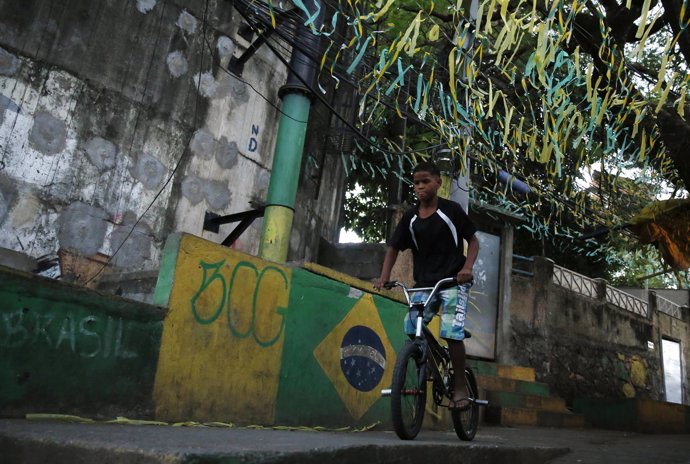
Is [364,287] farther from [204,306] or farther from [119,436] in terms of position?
[119,436]

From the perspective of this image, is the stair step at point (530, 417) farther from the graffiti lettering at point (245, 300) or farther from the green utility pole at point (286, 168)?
the graffiti lettering at point (245, 300)

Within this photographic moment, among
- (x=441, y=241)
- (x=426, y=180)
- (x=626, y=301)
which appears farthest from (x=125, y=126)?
(x=626, y=301)

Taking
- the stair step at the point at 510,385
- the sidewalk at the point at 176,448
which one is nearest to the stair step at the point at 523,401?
the stair step at the point at 510,385

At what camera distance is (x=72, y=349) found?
10.3ft

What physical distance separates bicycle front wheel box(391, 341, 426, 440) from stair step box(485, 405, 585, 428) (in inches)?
204

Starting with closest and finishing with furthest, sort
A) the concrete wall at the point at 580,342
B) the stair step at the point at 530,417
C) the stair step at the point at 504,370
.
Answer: the stair step at the point at 530,417 → the stair step at the point at 504,370 → the concrete wall at the point at 580,342

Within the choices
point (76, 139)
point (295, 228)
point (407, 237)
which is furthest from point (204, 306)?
point (295, 228)

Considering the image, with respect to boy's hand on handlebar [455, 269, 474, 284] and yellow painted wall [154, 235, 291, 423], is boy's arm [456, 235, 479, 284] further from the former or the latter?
yellow painted wall [154, 235, 291, 423]

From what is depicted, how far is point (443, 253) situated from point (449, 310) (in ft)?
1.37

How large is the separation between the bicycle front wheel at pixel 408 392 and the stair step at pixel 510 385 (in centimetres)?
608

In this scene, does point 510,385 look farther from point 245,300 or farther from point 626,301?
point 626,301

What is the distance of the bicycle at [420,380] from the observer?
3.56 meters

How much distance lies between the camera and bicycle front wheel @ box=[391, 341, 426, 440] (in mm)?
3510

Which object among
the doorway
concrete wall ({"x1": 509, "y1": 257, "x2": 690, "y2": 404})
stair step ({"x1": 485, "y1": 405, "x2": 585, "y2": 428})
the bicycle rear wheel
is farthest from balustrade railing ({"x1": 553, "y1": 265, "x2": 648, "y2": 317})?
the bicycle rear wheel
